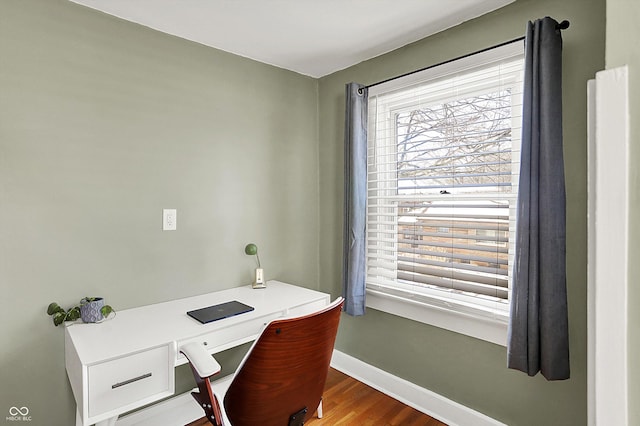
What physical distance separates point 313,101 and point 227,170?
39.7 inches

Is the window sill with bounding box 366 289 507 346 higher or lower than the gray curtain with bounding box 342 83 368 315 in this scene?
lower

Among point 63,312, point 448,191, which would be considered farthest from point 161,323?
point 448,191

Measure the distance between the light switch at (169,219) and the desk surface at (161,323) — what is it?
450 mm

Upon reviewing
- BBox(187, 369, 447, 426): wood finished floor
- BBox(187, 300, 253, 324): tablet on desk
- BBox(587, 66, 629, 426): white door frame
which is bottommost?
BBox(187, 369, 447, 426): wood finished floor

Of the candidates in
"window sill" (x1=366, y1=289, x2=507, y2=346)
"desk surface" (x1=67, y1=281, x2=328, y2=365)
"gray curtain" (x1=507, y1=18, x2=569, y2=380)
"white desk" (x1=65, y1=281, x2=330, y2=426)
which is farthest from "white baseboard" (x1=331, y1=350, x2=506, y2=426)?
"white desk" (x1=65, y1=281, x2=330, y2=426)

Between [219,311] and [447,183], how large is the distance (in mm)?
1519

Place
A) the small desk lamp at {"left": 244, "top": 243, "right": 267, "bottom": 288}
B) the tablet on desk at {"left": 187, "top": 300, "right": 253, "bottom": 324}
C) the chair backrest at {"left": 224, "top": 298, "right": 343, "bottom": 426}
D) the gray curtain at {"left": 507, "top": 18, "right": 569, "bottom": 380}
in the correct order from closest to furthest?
the chair backrest at {"left": 224, "top": 298, "right": 343, "bottom": 426}, the gray curtain at {"left": 507, "top": 18, "right": 569, "bottom": 380}, the tablet on desk at {"left": 187, "top": 300, "right": 253, "bottom": 324}, the small desk lamp at {"left": 244, "top": 243, "right": 267, "bottom": 288}

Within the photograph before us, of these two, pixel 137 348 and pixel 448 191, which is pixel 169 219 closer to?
pixel 137 348

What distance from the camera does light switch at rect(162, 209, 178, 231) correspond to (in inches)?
82.3

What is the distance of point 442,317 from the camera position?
2107 mm

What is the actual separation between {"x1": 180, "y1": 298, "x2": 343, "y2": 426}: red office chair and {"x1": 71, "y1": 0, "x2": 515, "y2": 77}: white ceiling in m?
1.55

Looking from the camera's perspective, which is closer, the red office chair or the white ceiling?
the red office chair

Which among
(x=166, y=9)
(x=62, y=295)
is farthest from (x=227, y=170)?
(x=62, y=295)

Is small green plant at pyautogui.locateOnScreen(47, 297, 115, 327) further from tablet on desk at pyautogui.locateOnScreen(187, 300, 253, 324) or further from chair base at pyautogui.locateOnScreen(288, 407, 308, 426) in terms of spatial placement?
chair base at pyautogui.locateOnScreen(288, 407, 308, 426)
